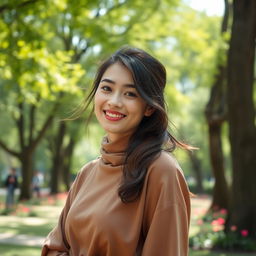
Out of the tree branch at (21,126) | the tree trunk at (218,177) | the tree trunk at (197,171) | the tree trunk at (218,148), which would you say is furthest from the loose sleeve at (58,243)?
the tree trunk at (197,171)

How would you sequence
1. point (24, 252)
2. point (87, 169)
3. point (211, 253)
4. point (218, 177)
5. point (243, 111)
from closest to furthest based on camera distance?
point (87, 169) < point (24, 252) < point (211, 253) < point (243, 111) < point (218, 177)

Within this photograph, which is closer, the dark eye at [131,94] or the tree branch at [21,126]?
the dark eye at [131,94]

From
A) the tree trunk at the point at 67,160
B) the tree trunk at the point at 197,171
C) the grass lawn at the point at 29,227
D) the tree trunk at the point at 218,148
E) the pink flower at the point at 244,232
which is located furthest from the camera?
the tree trunk at the point at 197,171

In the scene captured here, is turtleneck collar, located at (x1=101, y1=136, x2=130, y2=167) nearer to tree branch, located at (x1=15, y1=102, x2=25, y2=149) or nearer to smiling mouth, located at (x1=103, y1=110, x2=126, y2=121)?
smiling mouth, located at (x1=103, y1=110, x2=126, y2=121)

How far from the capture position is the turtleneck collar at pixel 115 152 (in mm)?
2711

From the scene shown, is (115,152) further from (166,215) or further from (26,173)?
(26,173)

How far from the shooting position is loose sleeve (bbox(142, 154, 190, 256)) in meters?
2.42

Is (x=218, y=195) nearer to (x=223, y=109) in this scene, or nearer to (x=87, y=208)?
(x=223, y=109)

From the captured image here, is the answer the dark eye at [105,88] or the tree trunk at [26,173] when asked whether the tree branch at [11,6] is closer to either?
the dark eye at [105,88]

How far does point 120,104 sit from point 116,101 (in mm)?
26

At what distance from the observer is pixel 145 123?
9.11 feet

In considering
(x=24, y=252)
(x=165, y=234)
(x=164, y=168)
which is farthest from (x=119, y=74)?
(x=24, y=252)

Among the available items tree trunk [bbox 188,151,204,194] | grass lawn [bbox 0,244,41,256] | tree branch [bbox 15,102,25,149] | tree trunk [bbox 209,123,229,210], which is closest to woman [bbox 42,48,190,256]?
grass lawn [bbox 0,244,41,256]

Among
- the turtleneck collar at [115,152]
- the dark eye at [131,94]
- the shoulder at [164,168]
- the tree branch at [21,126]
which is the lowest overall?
the tree branch at [21,126]
